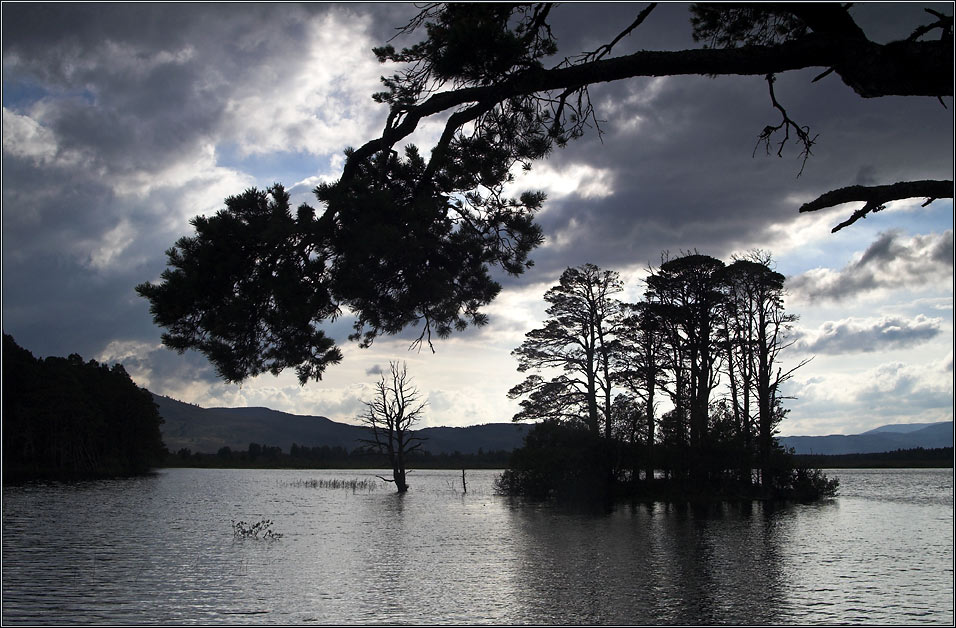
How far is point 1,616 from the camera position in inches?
503

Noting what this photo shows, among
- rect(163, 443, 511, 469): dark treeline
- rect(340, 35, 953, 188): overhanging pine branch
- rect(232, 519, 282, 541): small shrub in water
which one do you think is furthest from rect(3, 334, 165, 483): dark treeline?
rect(340, 35, 953, 188): overhanging pine branch

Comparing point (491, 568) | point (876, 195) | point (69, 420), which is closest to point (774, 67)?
point (876, 195)

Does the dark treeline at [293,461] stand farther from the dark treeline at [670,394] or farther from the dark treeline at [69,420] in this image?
the dark treeline at [670,394]

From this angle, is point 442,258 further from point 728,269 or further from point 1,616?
point 728,269

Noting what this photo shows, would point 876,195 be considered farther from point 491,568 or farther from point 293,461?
point 293,461

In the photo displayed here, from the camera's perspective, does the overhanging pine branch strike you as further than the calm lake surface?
No

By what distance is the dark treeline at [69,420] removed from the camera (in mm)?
71806

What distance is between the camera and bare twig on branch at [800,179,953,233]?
17.4 ft

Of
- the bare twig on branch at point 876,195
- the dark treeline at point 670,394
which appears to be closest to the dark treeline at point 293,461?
the dark treeline at point 670,394

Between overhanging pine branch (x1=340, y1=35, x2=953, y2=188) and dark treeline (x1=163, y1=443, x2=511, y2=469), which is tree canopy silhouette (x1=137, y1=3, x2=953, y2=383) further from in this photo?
dark treeline (x1=163, y1=443, x2=511, y2=469)

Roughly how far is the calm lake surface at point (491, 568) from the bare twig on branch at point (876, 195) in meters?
8.75

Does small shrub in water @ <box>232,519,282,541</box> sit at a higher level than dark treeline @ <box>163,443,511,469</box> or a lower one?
higher

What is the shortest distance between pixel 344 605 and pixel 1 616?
20.4 ft

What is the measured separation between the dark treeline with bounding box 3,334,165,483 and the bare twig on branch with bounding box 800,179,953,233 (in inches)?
2907
